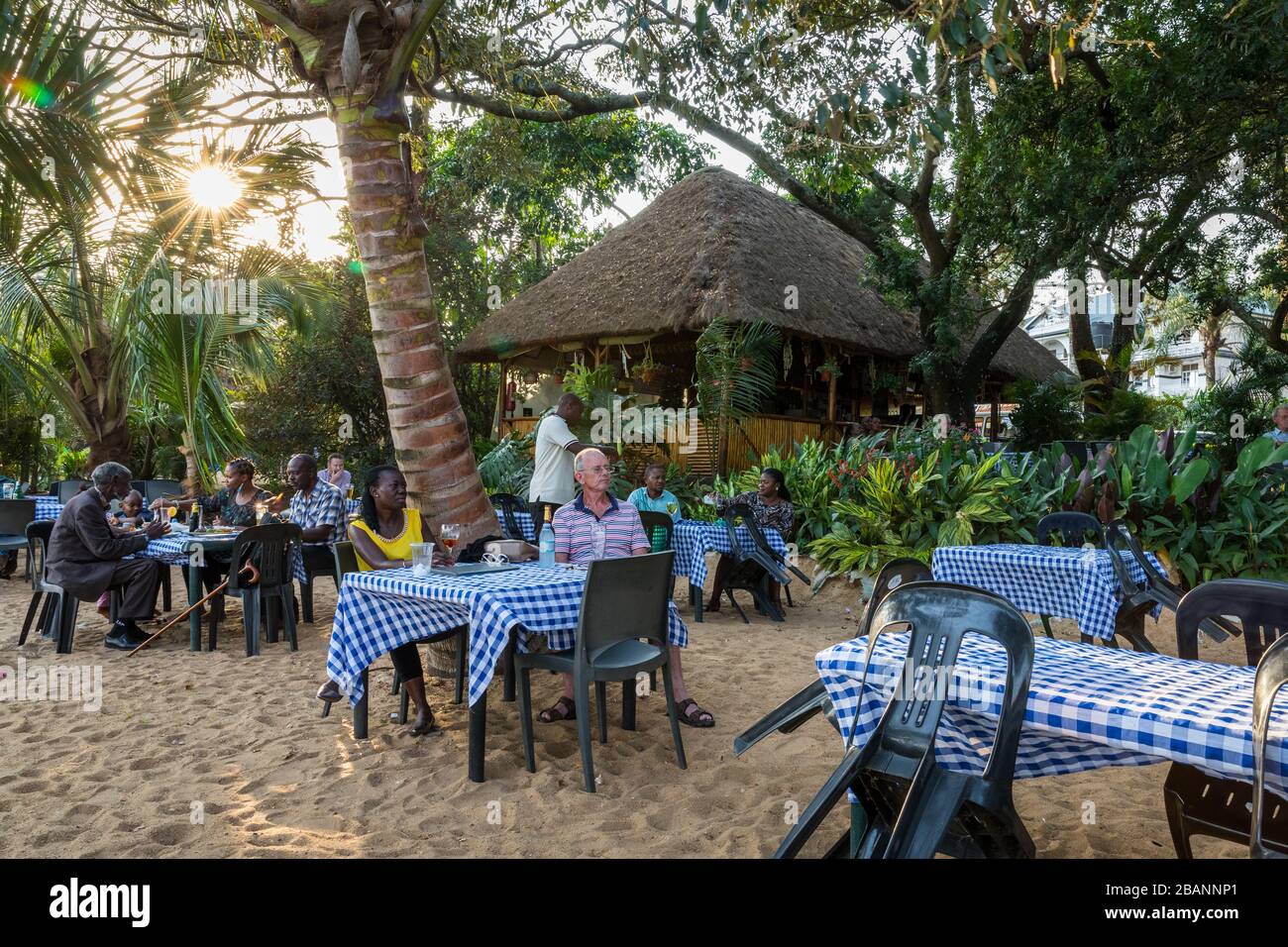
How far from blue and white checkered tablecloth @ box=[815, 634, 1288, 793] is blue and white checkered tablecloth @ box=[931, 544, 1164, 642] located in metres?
2.46

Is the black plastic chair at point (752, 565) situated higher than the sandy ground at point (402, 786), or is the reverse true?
the black plastic chair at point (752, 565)

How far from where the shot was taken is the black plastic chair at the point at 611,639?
353cm

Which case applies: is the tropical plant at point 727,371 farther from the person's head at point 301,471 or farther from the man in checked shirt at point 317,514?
the person's head at point 301,471

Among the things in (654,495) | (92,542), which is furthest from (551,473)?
(92,542)

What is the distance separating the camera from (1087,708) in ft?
6.42

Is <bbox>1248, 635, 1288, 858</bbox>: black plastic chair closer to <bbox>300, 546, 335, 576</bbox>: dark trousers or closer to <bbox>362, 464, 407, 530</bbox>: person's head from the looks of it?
<bbox>362, 464, 407, 530</bbox>: person's head

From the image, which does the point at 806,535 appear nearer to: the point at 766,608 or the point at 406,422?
the point at 766,608

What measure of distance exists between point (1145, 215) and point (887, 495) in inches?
222

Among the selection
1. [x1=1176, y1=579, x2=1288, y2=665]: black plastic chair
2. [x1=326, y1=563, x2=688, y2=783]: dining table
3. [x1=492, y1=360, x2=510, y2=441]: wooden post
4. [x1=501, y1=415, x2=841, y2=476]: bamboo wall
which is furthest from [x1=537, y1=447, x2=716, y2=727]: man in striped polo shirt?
[x1=492, y1=360, x2=510, y2=441]: wooden post

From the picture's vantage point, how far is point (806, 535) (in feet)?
29.9

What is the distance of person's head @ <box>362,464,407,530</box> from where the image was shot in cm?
461

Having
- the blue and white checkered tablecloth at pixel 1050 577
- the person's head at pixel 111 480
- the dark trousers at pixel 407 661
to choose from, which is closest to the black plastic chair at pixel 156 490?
the person's head at pixel 111 480

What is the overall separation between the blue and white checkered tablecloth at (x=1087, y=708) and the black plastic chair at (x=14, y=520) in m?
9.12

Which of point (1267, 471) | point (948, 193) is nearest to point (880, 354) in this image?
point (948, 193)
